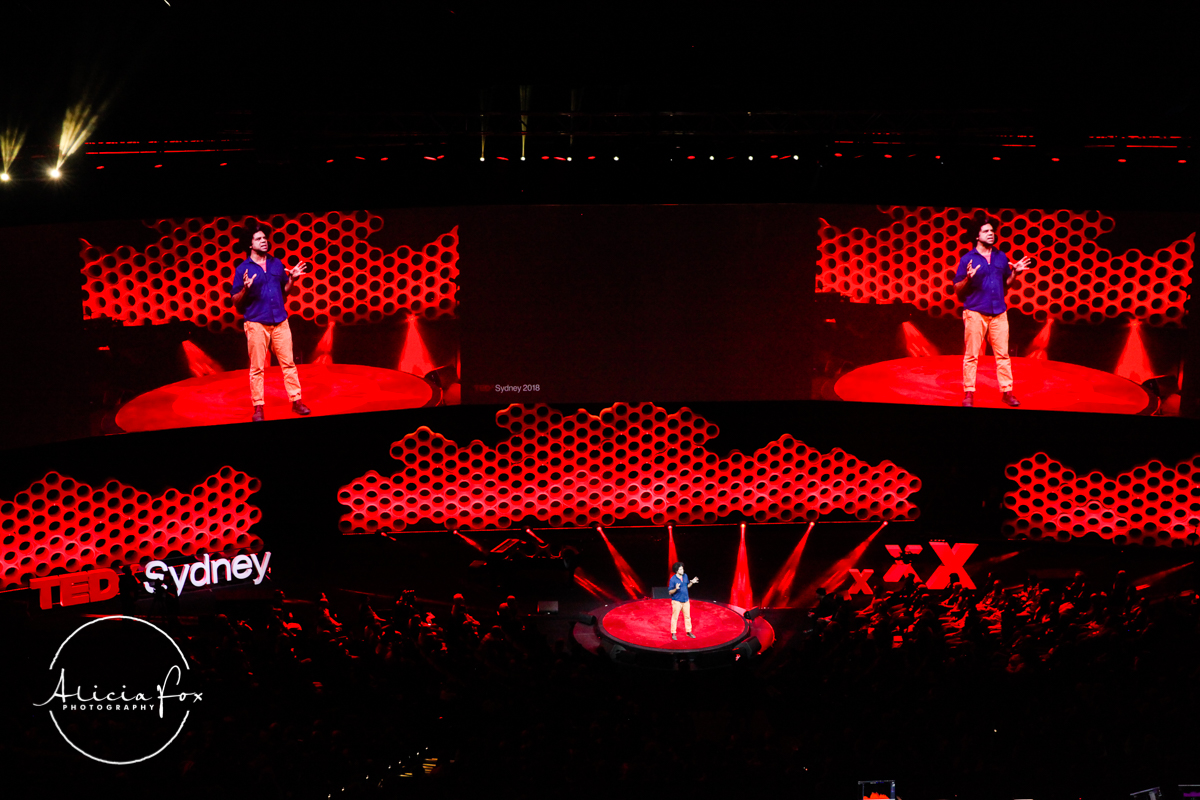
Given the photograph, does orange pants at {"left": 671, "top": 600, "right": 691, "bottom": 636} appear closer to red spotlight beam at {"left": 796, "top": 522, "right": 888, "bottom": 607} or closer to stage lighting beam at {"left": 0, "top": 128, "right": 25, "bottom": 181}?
red spotlight beam at {"left": 796, "top": 522, "right": 888, "bottom": 607}

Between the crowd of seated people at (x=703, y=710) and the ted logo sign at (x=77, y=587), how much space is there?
3.07 m

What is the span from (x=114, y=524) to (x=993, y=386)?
1133cm

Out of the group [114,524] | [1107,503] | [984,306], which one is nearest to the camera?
[114,524]

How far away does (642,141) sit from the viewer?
15.1 m

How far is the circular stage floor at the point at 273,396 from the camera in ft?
47.3

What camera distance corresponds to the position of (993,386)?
15742mm

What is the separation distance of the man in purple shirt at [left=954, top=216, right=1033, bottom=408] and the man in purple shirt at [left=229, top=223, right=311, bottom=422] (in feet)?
27.5

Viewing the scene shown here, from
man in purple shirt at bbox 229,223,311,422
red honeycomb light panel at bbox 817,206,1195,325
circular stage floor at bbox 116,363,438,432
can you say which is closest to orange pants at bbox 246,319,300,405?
man in purple shirt at bbox 229,223,311,422

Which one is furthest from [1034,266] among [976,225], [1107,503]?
[1107,503]

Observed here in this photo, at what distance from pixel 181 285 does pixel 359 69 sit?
3544mm

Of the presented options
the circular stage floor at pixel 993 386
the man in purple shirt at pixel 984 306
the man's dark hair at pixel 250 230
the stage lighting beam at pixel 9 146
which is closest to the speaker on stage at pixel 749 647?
the circular stage floor at pixel 993 386

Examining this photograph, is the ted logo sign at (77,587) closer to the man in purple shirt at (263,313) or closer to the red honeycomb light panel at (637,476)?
the man in purple shirt at (263,313)

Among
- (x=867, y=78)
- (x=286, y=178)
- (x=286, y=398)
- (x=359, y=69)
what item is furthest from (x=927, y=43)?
(x=286, y=398)

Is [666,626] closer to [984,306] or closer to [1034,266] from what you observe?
[984,306]
